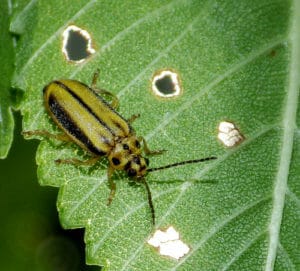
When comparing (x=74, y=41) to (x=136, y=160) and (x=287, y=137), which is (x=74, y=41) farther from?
(x=287, y=137)

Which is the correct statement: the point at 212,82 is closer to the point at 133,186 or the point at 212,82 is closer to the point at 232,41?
the point at 232,41

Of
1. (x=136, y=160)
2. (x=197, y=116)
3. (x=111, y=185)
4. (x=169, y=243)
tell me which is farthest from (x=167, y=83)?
(x=169, y=243)

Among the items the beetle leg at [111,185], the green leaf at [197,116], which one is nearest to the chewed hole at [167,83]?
the green leaf at [197,116]

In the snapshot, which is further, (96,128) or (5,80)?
(96,128)

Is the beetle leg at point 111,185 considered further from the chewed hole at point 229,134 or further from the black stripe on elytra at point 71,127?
the chewed hole at point 229,134

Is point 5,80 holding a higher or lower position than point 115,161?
lower

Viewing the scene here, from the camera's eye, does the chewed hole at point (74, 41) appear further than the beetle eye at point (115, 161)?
No

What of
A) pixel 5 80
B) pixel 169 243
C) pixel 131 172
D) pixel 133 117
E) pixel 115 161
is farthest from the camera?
pixel 115 161
